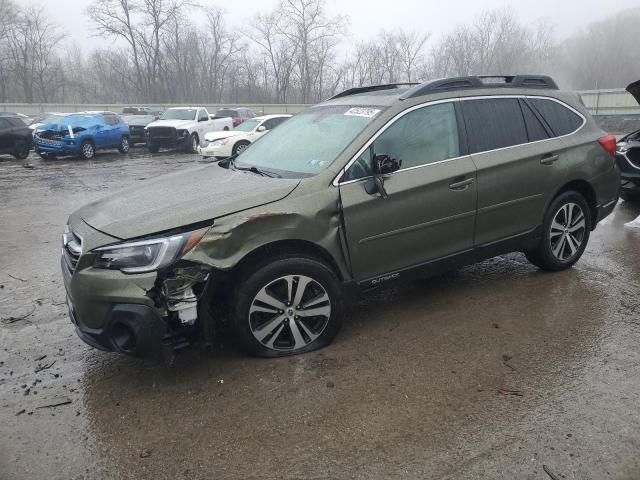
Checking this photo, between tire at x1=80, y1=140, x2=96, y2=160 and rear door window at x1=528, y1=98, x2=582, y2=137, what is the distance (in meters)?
17.7

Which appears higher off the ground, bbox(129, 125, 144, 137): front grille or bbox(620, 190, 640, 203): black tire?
bbox(129, 125, 144, 137): front grille

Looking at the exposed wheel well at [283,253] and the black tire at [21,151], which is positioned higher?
the exposed wheel well at [283,253]

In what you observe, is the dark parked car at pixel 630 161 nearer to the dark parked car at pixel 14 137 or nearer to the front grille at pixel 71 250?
the front grille at pixel 71 250

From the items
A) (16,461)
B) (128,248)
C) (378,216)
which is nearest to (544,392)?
(378,216)

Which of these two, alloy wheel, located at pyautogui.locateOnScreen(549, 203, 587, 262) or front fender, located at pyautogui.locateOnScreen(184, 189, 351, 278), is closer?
front fender, located at pyautogui.locateOnScreen(184, 189, 351, 278)

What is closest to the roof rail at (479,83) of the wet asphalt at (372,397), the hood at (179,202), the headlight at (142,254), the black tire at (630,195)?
the hood at (179,202)

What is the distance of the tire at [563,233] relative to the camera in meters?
4.84

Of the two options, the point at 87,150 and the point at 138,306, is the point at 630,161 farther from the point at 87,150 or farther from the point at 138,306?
the point at 87,150

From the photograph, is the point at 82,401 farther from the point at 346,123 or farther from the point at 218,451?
the point at 346,123

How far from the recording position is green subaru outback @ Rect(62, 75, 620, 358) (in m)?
3.08

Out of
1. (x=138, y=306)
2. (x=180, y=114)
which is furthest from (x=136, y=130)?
(x=138, y=306)

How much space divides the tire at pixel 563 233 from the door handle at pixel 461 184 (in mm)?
1135

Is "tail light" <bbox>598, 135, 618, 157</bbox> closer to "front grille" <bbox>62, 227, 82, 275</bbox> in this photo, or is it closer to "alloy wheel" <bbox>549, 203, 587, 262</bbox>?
"alloy wheel" <bbox>549, 203, 587, 262</bbox>

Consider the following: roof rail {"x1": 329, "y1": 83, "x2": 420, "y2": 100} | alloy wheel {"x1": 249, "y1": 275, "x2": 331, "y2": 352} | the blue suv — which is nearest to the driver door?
alloy wheel {"x1": 249, "y1": 275, "x2": 331, "y2": 352}
